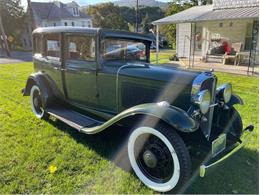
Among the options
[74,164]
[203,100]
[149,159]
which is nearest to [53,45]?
[74,164]

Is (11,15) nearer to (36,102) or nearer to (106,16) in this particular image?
(106,16)

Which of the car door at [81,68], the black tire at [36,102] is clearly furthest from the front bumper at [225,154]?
the black tire at [36,102]

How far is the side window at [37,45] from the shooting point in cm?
464

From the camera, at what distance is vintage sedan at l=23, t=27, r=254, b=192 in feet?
8.29

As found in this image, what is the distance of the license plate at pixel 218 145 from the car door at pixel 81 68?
75.7 inches

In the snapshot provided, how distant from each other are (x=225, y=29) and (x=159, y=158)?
11677mm

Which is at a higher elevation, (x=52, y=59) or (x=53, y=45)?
(x=53, y=45)

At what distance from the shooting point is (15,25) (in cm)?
3075

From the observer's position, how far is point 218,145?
2.59 meters

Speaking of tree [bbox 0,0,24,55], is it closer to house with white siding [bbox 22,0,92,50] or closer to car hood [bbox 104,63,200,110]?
house with white siding [bbox 22,0,92,50]

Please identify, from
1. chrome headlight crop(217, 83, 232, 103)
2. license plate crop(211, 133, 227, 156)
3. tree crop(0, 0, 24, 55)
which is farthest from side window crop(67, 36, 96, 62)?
tree crop(0, 0, 24, 55)

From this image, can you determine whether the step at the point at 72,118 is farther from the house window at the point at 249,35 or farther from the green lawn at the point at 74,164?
the house window at the point at 249,35

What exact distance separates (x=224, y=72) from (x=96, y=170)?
7648 millimetres

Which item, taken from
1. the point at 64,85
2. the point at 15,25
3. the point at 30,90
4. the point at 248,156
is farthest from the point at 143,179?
the point at 15,25
